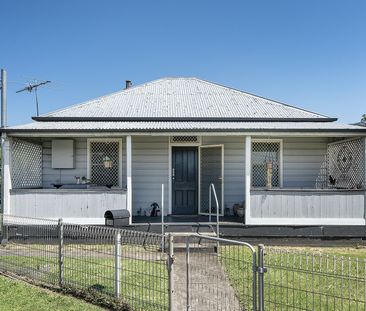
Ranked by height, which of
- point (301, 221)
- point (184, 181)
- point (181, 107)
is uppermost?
point (181, 107)

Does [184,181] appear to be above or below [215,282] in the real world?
above

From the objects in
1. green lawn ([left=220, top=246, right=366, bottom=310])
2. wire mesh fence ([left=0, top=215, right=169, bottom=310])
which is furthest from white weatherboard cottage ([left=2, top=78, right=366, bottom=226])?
wire mesh fence ([left=0, top=215, right=169, bottom=310])

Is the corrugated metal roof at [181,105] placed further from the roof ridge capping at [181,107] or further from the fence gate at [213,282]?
the fence gate at [213,282]

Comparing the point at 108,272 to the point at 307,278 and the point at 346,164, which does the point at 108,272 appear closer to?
the point at 307,278

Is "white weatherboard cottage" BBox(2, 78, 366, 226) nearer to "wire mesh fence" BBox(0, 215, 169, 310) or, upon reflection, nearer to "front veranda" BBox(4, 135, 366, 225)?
"front veranda" BBox(4, 135, 366, 225)

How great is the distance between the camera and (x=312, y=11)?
11531mm

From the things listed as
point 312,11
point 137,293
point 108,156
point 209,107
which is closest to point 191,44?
point 209,107

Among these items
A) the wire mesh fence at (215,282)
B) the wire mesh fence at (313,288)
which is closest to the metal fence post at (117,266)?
the wire mesh fence at (215,282)

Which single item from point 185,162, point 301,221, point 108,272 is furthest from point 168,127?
point 108,272

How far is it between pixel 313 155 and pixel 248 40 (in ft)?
17.2

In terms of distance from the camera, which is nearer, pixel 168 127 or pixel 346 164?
pixel 168 127

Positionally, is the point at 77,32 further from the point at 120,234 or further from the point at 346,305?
the point at 346,305

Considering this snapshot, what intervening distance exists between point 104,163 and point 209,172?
11.3ft

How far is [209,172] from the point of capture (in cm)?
1208
